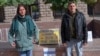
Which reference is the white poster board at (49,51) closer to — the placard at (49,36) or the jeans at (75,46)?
the placard at (49,36)

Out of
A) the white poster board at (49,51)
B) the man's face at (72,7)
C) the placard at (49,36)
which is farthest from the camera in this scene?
the placard at (49,36)

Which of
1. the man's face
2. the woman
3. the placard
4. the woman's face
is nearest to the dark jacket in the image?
the man's face

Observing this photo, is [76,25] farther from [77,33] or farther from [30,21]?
[30,21]

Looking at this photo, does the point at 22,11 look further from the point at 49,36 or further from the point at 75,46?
the point at 49,36

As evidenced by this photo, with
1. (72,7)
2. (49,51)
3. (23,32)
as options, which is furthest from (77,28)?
(49,51)

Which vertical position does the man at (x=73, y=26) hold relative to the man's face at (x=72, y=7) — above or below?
below

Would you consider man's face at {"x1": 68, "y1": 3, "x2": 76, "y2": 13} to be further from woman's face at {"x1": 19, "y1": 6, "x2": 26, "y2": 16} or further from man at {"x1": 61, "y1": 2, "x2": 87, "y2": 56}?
woman's face at {"x1": 19, "y1": 6, "x2": 26, "y2": 16}

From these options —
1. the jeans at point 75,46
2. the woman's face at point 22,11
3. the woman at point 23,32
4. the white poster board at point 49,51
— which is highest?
the woman's face at point 22,11

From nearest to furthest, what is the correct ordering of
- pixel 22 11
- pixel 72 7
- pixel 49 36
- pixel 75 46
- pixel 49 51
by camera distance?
pixel 22 11 < pixel 72 7 < pixel 75 46 < pixel 49 51 < pixel 49 36

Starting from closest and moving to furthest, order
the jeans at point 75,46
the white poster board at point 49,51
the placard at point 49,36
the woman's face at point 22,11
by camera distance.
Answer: the woman's face at point 22,11 < the jeans at point 75,46 < the white poster board at point 49,51 < the placard at point 49,36

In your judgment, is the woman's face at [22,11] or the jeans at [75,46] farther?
the jeans at [75,46]

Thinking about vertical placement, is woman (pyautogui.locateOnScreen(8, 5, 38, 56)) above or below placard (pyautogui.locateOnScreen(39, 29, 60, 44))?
above

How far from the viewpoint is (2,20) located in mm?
20000

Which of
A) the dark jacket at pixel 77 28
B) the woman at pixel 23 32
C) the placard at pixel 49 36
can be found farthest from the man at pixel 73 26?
the placard at pixel 49 36
